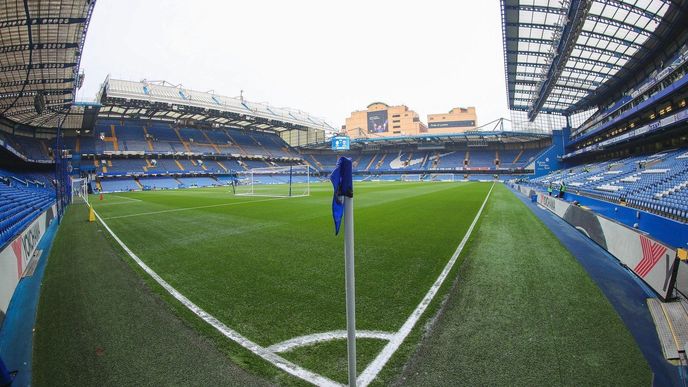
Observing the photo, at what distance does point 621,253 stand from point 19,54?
31.1 m

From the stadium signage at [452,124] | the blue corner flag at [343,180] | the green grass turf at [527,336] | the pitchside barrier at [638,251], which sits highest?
the stadium signage at [452,124]

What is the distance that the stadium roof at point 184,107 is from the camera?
46.9 m

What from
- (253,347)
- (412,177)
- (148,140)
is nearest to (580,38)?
(253,347)

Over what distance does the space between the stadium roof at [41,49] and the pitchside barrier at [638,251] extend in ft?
78.8

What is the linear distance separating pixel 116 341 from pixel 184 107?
2251 inches

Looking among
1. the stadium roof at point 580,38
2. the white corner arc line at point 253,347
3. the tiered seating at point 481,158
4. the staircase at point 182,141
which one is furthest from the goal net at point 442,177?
the white corner arc line at point 253,347

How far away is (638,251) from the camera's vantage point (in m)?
6.21

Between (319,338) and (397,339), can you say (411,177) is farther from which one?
(319,338)

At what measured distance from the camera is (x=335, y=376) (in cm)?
298

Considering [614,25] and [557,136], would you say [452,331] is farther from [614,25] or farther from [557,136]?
[557,136]

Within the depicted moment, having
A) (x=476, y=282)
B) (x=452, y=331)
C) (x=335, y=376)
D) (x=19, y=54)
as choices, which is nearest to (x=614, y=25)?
(x=476, y=282)

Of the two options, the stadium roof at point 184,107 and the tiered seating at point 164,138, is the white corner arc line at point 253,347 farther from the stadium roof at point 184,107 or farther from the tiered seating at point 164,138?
the tiered seating at point 164,138

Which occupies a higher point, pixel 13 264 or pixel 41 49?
pixel 41 49

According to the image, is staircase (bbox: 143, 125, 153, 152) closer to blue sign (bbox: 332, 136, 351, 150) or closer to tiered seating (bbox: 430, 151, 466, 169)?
blue sign (bbox: 332, 136, 351, 150)
